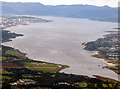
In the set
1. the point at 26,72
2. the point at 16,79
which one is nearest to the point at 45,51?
the point at 26,72

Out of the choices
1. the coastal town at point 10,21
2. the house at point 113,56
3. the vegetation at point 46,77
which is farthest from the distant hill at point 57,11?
the vegetation at point 46,77

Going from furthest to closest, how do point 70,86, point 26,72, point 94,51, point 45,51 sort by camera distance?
point 94,51 < point 45,51 < point 26,72 < point 70,86

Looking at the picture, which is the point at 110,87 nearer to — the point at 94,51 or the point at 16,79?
the point at 16,79

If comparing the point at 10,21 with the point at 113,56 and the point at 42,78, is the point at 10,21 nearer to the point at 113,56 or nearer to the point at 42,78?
the point at 113,56

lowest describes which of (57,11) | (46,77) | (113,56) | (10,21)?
(113,56)

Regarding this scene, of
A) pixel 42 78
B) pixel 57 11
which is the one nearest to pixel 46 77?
pixel 42 78

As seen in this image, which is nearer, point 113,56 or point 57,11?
point 113,56

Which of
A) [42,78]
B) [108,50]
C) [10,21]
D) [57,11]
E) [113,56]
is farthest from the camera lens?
[57,11]

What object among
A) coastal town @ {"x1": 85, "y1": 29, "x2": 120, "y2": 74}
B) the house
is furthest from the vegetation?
the house

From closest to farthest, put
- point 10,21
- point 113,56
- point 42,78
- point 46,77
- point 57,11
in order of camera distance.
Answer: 1. point 42,78
2. point 46,77
3. point 113,56
4. point 10,21
5. point 57,11

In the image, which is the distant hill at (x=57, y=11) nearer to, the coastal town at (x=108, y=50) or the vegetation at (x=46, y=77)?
the coastal town at (x=108, y=50)

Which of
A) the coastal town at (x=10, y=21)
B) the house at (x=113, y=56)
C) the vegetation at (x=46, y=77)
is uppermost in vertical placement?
the coastal town at (x=10, y=21)
